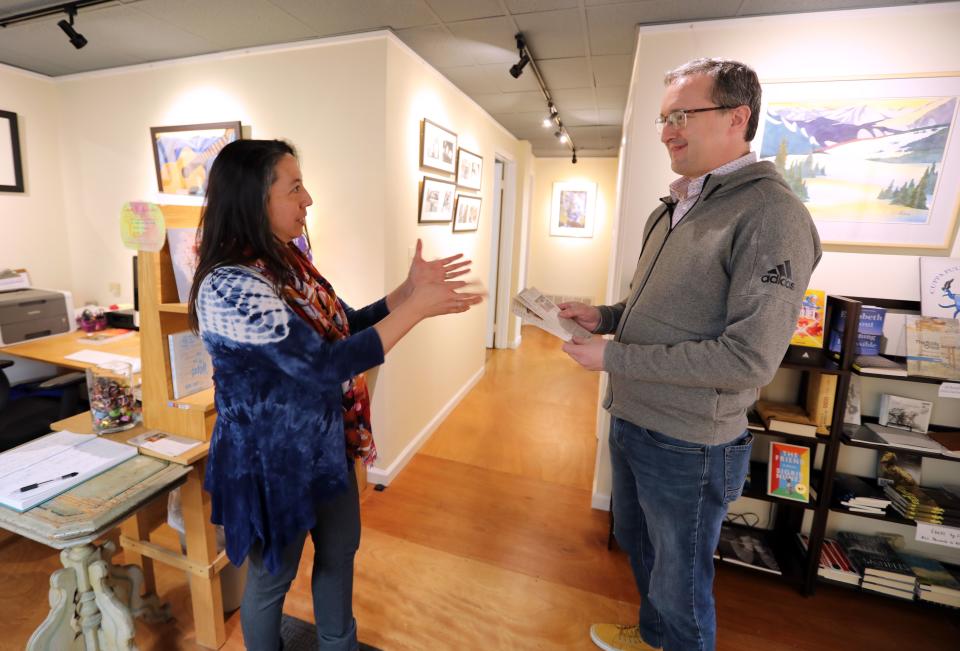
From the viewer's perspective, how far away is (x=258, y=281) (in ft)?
3.48

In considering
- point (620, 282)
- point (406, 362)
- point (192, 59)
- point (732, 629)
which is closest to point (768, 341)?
point (620, 282)

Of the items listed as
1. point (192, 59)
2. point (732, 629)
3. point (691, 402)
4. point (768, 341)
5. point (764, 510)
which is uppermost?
point (192, 59)

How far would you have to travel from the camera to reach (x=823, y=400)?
1946 mm

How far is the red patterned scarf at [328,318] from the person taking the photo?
3.81 feet

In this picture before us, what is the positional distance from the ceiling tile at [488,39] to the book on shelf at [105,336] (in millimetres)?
2694

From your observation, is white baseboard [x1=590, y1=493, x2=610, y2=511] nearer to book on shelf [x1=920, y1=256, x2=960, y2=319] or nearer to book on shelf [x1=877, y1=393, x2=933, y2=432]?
book on shelf [x1=877, y1=393, x2=933, y2=432]

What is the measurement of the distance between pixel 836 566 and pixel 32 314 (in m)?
4.43

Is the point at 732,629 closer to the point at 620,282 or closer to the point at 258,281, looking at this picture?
the point at 620,282

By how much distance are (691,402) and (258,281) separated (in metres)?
1.08

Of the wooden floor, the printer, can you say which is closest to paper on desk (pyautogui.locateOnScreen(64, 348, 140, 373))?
the printer

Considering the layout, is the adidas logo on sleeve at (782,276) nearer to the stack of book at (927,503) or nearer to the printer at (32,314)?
the stack of book at (927,503)

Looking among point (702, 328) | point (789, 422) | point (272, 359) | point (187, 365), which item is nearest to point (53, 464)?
point (187, 365)

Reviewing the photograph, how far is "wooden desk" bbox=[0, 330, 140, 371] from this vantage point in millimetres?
2502

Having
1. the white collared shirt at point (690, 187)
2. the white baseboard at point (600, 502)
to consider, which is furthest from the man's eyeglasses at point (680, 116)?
the white baseboard at point (600, 502)
